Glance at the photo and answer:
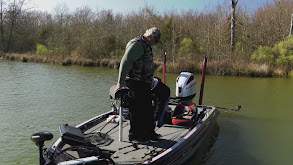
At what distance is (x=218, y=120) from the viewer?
8.46 meters

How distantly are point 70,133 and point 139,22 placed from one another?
28.4 meters

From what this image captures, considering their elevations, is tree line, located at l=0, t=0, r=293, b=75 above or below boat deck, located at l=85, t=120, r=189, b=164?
above

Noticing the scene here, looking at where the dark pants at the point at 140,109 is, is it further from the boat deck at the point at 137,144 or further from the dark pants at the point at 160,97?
the dark pants at the point at 160,97

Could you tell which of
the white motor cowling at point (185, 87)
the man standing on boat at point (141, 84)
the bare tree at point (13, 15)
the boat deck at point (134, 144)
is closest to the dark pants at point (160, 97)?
the boat deck at point (134, 144)

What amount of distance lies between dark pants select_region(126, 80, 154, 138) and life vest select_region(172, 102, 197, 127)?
4.16 feet

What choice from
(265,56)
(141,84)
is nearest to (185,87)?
(141,84)

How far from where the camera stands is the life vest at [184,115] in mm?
5506

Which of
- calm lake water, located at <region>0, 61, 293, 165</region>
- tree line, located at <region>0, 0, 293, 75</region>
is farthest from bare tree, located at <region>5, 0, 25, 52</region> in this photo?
calm lake water, located at <region>0, 61, 293, 165</region>

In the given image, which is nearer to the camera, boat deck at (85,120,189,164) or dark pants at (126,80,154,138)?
boat deck at (85,120,189,164)

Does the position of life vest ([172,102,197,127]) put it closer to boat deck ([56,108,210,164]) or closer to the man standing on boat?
boat deck ([56,108,210,164])

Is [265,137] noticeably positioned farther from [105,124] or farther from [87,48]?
[87,48]

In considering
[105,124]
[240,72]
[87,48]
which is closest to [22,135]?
[105,124]

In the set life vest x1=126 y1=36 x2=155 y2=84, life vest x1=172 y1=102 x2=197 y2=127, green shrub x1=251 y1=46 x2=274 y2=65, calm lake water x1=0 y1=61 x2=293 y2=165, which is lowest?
calm lake water x1=0 y1=61 x2=293 y2=165

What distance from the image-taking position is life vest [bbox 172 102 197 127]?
5.51 m
